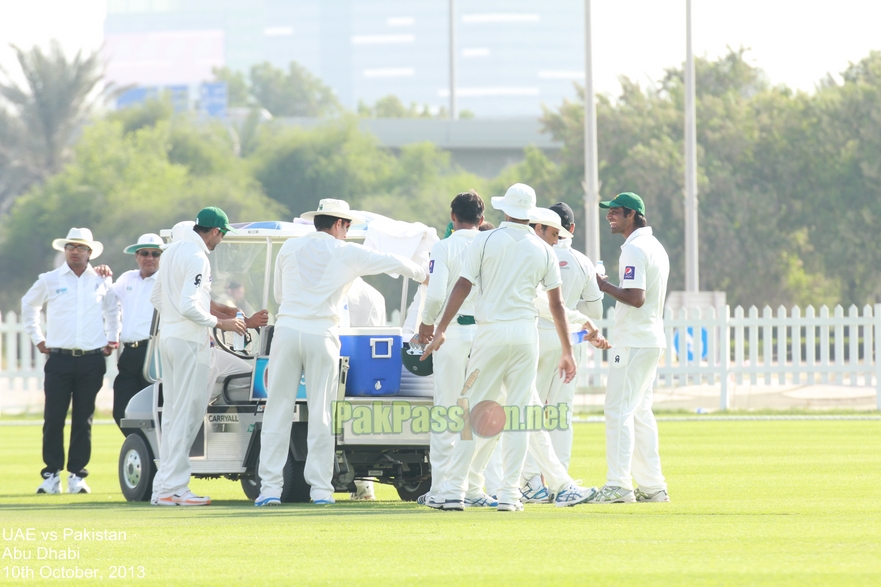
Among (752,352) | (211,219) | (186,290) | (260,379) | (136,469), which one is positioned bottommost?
(136,469)

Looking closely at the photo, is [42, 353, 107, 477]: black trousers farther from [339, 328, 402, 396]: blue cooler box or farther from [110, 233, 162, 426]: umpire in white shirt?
[339, 328, 402, 396]: blue cooler box

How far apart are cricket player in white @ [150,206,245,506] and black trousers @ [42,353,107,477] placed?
2.06 meters

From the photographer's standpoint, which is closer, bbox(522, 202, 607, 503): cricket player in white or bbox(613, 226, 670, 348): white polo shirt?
bbox(613, 226, 670, 348): white polo shirt

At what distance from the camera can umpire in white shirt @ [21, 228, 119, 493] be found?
40.5 feet

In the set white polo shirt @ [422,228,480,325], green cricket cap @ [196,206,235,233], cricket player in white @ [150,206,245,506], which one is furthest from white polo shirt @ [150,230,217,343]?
white polo shirt @ [422,228,480,325]

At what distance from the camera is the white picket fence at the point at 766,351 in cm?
2244

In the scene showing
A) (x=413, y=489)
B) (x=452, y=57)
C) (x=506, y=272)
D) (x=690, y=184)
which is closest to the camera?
(x=506, y=272)

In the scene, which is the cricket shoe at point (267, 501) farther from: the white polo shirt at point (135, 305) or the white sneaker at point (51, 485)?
the white polo shirt at point (135, 305)

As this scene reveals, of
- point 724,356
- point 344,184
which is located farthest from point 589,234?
point 344,184

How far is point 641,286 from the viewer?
32.5ft

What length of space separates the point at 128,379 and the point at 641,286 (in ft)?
16.2

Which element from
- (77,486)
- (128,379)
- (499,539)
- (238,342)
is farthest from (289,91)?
(499,539)

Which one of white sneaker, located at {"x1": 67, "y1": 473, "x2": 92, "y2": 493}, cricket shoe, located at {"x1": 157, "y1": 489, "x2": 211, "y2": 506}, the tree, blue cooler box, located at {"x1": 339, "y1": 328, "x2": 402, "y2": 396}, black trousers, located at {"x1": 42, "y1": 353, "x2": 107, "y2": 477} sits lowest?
white sneaker, located at {"x1": 67, "y1": 473, "x2": 92, "y2": 493}

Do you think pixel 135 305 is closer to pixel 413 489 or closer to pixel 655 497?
pixel 413 489
